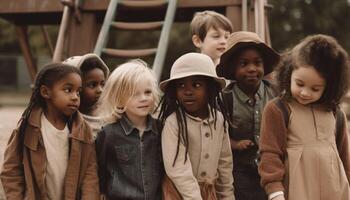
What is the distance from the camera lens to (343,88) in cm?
262

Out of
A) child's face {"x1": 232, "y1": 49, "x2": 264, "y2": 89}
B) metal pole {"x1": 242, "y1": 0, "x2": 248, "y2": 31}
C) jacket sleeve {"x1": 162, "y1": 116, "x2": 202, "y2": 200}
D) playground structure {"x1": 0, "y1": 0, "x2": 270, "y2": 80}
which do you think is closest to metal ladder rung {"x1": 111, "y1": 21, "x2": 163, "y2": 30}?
playground structure {"x1": 0, "y1": 0, "x2": 270, "y2": 80}

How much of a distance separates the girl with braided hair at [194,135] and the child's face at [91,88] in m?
0.48

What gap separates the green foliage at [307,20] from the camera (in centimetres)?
2589

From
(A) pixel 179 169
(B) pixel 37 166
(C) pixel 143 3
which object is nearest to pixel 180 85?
(A) pixel 179 169

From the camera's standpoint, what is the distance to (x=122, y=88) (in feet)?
9.18

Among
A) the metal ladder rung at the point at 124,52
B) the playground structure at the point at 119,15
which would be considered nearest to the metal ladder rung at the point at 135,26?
the playground structure at the point at 119,15

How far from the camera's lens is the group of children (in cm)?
257

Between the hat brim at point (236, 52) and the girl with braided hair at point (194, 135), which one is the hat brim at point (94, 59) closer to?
the girl with braided hair at point (194, 135)

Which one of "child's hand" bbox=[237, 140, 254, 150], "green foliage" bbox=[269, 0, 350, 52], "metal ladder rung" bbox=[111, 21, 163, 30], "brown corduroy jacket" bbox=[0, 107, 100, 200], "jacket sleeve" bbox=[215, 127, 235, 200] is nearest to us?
"brown corduroy jacket" bbox=[0, 107, 100, 200]

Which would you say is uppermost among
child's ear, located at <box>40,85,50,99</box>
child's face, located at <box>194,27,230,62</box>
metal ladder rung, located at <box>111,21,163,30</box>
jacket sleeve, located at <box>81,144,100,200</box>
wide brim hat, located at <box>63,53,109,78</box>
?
metal ladder rung, located at <box>111,21,163,30</box>

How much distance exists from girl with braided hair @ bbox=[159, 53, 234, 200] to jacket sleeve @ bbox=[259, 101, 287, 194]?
0.33 metres

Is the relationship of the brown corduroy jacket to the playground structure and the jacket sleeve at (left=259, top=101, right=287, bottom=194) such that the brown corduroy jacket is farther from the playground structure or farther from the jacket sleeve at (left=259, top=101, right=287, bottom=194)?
the playground structure

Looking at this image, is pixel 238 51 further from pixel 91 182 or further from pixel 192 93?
pixel 91 182

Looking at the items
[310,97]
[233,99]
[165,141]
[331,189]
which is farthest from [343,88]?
[165,141]
